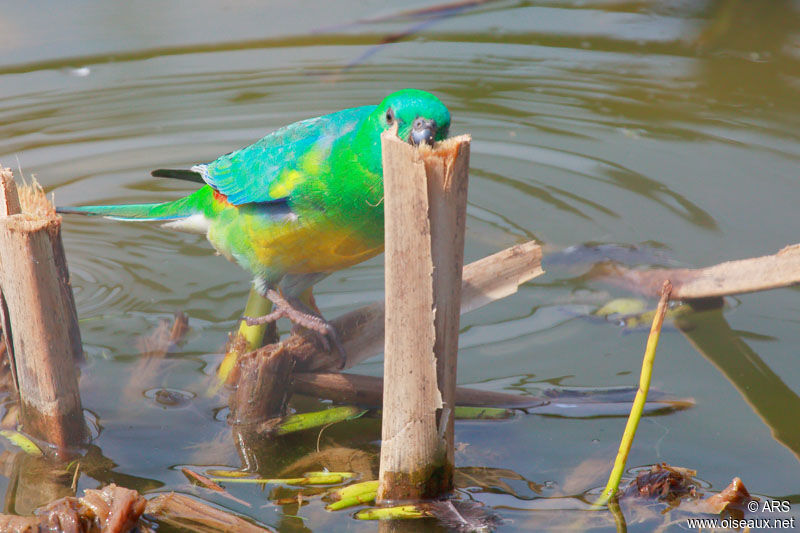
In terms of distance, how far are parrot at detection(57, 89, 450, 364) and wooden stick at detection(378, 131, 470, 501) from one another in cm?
34

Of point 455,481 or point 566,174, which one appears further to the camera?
point 566,174

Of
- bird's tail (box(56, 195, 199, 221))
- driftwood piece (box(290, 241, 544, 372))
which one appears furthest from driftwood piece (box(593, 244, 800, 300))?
bird's tail (box(56, 195, 199, 221))

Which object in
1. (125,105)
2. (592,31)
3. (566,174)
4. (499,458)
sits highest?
(592,31)

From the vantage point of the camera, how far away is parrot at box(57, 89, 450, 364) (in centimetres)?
290

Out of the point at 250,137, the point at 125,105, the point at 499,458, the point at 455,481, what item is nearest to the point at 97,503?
the point at 455,481

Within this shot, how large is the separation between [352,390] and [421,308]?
0.94 metres

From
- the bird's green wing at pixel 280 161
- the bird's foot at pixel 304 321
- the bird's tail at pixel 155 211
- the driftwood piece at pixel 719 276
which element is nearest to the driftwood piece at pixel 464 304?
the bird's foot at pixel 304 321

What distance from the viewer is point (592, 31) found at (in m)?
6.62

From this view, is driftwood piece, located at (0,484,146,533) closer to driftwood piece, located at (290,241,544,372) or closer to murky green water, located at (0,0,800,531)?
murky green water, located at (0,0,800,531)

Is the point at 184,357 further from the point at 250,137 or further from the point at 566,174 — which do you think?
the point at 566,174

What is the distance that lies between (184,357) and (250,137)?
82.1 inches

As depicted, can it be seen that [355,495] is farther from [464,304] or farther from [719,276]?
[719,276]

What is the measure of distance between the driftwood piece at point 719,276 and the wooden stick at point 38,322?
2454 mm

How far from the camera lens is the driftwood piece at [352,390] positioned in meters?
3.18
